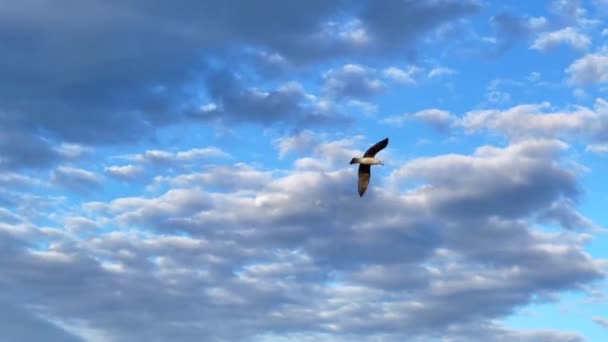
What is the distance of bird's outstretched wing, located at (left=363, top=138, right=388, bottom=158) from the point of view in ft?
235

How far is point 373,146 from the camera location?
72.1 meters

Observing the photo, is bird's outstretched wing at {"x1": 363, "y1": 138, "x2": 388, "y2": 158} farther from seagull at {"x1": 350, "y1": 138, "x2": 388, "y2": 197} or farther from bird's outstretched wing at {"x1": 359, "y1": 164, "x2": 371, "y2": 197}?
bird's outstretched wing at {"x1": 359, "y1": 164, "x2": 371, "y2": 197}

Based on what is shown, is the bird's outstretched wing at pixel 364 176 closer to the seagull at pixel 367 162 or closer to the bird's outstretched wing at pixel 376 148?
the seagull at pixel 367 162

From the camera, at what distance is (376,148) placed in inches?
2864

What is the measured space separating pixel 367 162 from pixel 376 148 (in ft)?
6.23

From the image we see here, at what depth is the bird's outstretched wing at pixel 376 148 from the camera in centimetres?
7155

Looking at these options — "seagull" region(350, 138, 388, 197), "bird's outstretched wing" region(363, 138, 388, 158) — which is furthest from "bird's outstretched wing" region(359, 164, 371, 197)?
"bird's outstretched wing" region(363, 138, 388, 158)

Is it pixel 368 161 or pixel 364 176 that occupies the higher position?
pixel 368 161

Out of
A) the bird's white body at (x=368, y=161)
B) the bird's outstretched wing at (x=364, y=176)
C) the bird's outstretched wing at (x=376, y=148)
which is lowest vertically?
the bird's outstretched wing at (x=364, y=176)

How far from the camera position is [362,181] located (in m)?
74.5

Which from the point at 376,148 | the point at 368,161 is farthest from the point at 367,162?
the point at 376,148

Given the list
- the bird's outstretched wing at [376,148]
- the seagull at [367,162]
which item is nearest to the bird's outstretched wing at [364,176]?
the seagull at [367,162]

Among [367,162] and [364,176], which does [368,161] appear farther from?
[364,176]

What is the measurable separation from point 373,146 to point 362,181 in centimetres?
475
